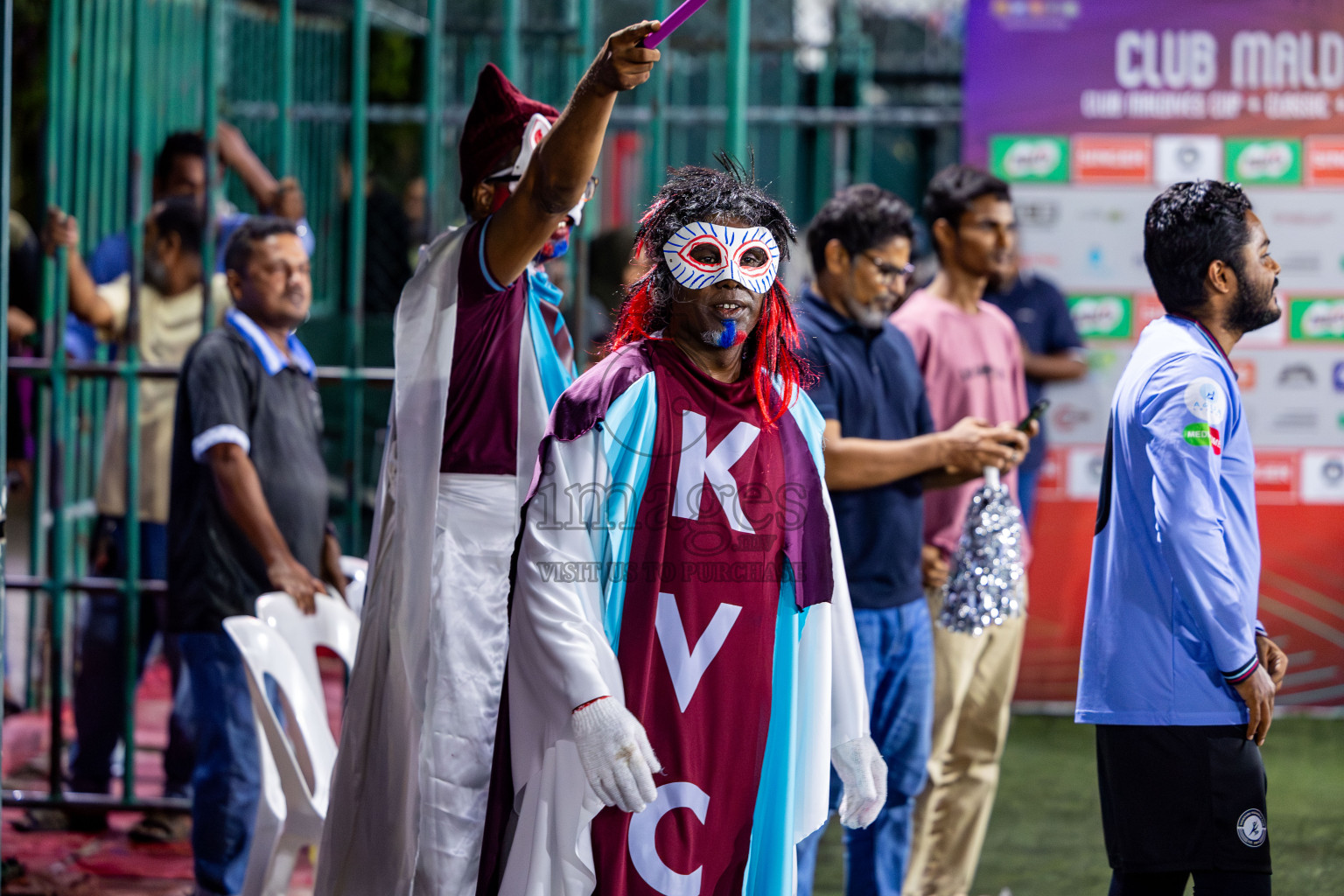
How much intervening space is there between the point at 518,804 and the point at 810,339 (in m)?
1.56

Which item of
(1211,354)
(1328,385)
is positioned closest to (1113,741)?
(1211,354)

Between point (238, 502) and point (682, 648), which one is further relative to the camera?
point (238, 502)

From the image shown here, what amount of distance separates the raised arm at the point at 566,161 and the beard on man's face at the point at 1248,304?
4.19ft

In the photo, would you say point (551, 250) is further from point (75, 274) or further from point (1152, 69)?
point (1152, 69)

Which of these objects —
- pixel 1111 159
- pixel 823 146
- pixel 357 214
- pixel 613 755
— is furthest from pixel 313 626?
pixel 823 146

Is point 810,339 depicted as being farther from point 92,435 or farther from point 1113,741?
point 92,435

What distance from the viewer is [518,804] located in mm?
2697

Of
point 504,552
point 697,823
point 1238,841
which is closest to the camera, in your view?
point 697,823

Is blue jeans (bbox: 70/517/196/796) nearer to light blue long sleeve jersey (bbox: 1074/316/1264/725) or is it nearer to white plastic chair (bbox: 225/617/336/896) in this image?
white plastic chair (bbox: 225/617/336/896)

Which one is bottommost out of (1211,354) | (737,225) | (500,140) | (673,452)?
(673,452)

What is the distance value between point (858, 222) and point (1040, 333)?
8.17ft

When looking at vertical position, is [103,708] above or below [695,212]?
below

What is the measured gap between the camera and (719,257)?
8.89 feet

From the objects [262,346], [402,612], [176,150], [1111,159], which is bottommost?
[402,612]
